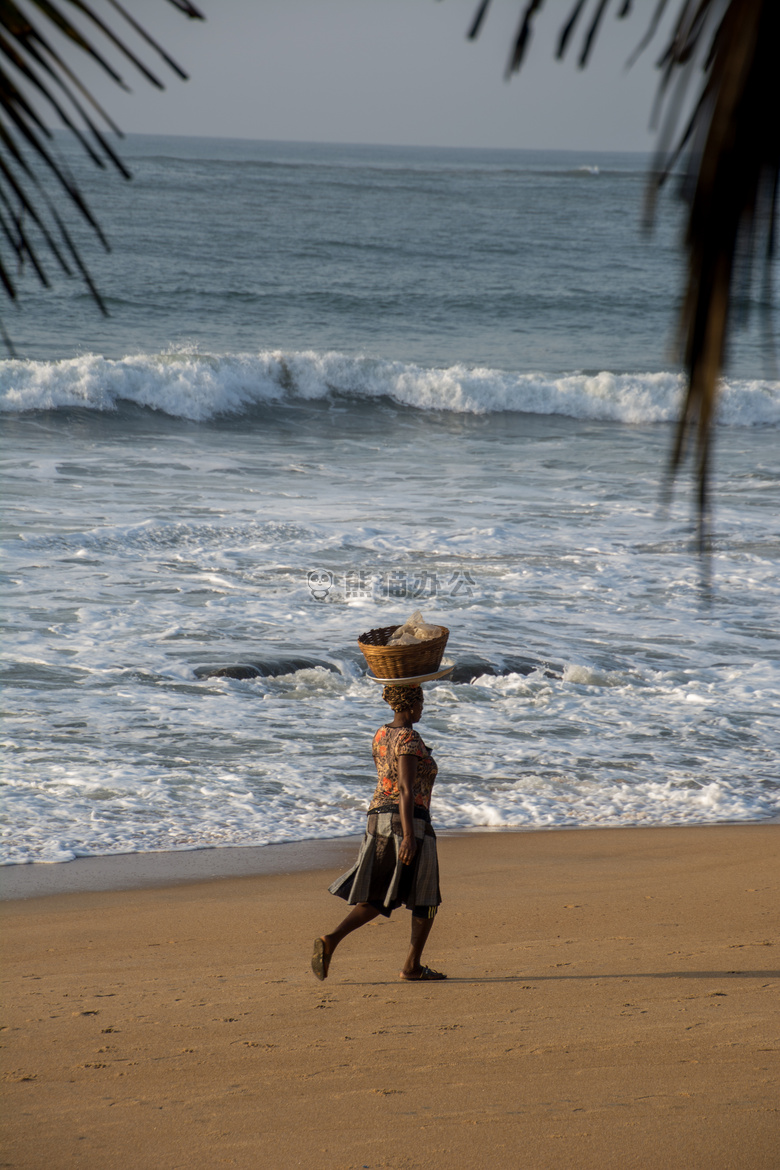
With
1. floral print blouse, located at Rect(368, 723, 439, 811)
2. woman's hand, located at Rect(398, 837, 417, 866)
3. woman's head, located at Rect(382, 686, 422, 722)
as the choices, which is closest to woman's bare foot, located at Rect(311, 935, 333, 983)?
woman's hand, located at Rect(398, 837, 417, 866)

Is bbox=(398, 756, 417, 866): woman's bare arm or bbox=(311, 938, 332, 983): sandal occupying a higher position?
bbox=(398, 756, 417, 866): woman's bare arm

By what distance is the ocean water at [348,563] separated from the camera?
295 inches

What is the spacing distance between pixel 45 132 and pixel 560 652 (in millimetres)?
9209

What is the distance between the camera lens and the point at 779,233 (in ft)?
2.56

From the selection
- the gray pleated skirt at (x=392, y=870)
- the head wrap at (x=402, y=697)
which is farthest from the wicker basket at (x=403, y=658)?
the gray pleated skirt at (x=392, y=870)

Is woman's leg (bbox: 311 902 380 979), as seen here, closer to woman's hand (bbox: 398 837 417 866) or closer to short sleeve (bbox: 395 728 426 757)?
woman's hand (bbox: 398 837 417 866)

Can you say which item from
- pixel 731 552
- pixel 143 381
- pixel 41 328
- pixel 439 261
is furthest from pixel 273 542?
pixel 439 261

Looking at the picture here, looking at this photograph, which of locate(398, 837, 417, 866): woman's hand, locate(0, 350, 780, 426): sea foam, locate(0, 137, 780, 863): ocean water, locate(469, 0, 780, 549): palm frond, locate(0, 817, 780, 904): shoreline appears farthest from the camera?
locate(0, 350, 780, 426): sea foam

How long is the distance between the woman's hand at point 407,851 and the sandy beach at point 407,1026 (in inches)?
21.4

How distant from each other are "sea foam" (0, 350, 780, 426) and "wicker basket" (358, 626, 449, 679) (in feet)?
65.6

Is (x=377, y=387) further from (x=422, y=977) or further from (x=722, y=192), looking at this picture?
(x=722, y=192)

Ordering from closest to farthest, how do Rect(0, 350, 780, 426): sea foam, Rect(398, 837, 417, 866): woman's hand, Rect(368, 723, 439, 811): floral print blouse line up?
Rect(398, 837, 417, 866): woman's hand, Rect(368, 723, 439, 811): floral print blouse, Rect(0, 350, 780, 426): sea foam

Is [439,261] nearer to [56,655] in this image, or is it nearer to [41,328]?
[41,328]

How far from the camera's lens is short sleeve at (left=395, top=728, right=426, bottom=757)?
4547mm
